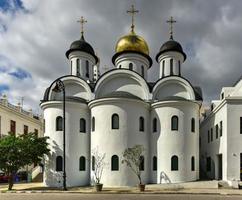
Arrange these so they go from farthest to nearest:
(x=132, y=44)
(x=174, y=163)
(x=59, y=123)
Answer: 1. (x=132, y=44)
2. (x=59, y=123)
3. (x=174, y=163)

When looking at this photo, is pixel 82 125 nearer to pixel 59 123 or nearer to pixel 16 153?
pixel 59 123

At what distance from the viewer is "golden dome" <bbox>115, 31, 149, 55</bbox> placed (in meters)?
35.0

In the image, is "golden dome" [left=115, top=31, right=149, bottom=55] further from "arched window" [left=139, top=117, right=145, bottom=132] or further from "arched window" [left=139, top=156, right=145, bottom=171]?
"arched window" [left=139, top=156, right=145, bottom=171]

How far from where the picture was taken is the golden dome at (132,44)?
115 ft

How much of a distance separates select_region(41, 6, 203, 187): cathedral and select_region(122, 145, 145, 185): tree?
44 cm

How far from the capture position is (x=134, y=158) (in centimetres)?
2614

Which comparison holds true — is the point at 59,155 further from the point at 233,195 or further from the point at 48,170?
the point at 233,195

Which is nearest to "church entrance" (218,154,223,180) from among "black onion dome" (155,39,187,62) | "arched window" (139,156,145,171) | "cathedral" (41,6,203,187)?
"cathedral" (41,6,203,187)

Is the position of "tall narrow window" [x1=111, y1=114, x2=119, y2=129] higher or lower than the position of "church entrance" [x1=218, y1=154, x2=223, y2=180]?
higher

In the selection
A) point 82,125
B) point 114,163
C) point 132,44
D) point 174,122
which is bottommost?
point 114,163

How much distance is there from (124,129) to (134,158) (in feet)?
8.83

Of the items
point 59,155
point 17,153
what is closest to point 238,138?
point 59,155

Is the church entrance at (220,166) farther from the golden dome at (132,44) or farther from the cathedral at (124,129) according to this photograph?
the golden dome at (132,44)

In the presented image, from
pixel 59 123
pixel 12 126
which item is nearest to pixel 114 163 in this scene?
pixel 59 123
